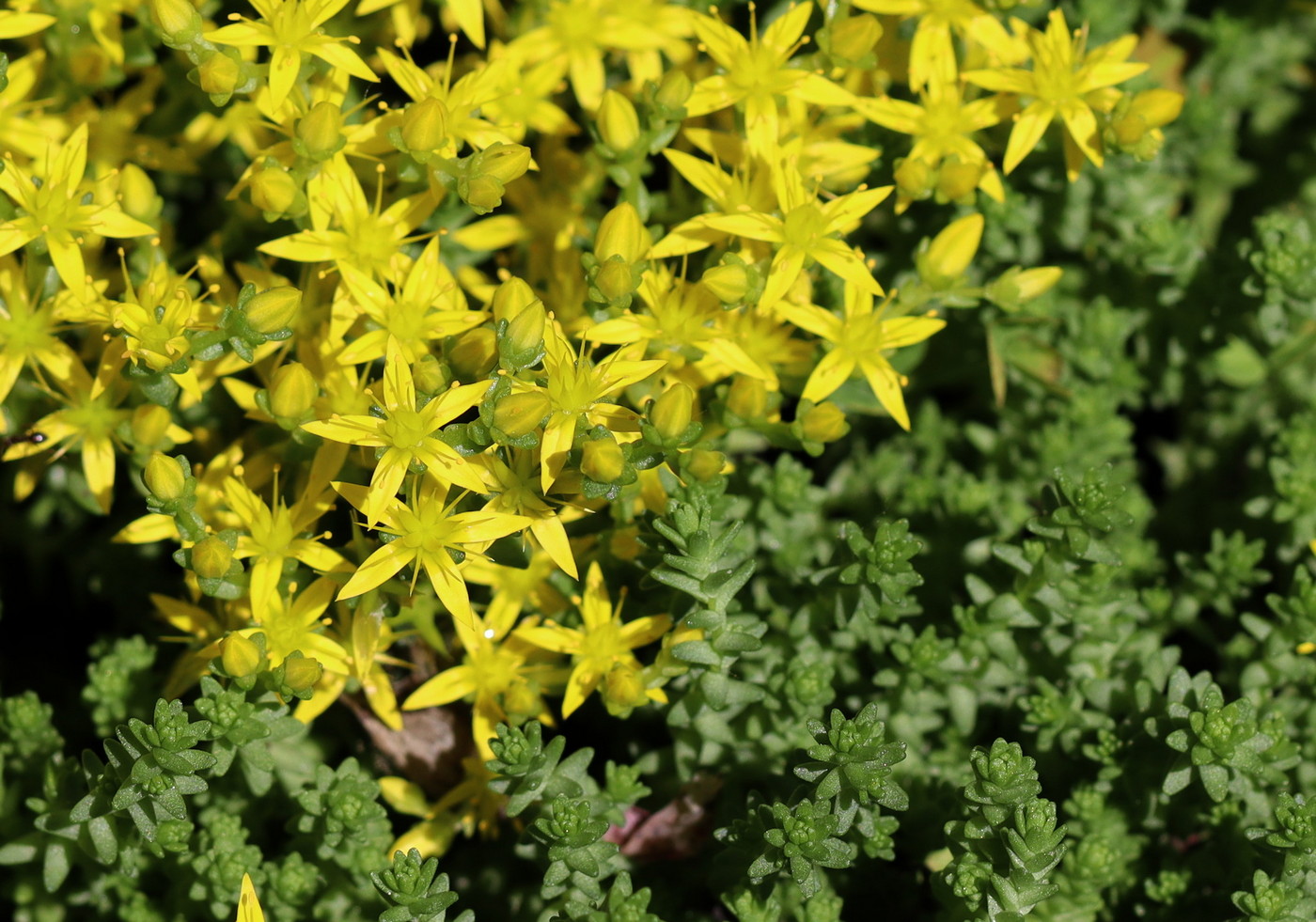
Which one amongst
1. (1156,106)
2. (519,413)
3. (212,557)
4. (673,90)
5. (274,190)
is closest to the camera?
(519,413)

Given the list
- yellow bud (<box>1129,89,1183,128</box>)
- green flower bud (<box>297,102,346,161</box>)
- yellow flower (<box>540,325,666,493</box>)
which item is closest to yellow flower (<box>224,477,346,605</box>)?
yellow flower (<box>540,325,666,493</box>)

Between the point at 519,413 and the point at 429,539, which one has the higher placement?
the point at 519,413

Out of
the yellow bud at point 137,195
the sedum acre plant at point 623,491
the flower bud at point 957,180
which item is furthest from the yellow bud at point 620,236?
the yellow bud at point 137,195

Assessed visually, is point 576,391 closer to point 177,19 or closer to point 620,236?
point 620,236

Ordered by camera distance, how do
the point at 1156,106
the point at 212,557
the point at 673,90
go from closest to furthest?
the point at 212,557 → the point at 673,90 → the point at 1156,106

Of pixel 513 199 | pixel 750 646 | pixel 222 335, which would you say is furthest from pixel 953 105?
pixel 222 335

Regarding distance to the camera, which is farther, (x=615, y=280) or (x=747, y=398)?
(x=747, y=398)

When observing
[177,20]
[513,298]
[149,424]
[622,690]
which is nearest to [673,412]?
[513,298]
